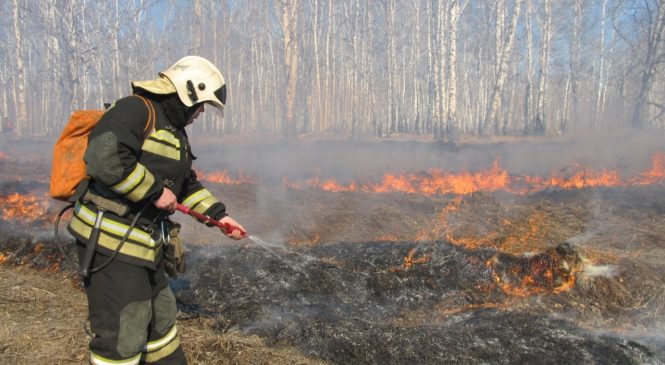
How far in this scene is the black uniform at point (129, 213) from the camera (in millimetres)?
2373

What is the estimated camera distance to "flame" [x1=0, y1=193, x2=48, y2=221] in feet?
27.4

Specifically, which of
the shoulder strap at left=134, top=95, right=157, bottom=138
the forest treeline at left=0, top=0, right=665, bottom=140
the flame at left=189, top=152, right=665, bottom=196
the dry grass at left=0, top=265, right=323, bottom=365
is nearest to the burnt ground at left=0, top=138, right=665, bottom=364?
the dry grass at left=0, top=265, right=323, bottom=365

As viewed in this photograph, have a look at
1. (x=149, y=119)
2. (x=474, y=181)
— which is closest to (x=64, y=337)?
(x=149, y=119)

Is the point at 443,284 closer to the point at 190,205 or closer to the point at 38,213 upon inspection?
the point at 190,205

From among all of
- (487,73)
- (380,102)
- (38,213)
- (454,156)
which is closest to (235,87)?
(380,102)

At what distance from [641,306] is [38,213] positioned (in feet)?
31.2

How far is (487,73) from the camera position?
4353cm

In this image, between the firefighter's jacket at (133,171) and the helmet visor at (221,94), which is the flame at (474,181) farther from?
the firefighter's jacket at (133,171)

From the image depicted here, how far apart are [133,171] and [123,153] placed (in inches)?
4.1

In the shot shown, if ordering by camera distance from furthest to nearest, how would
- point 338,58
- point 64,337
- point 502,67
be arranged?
point 338,58 → point 502,67 → point 64,337

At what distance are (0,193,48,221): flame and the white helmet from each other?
23.1 feet

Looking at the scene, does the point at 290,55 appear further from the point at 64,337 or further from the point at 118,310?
the point at 118,310

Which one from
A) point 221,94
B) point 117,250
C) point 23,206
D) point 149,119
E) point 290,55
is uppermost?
point 290,55

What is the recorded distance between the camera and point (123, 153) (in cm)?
237
